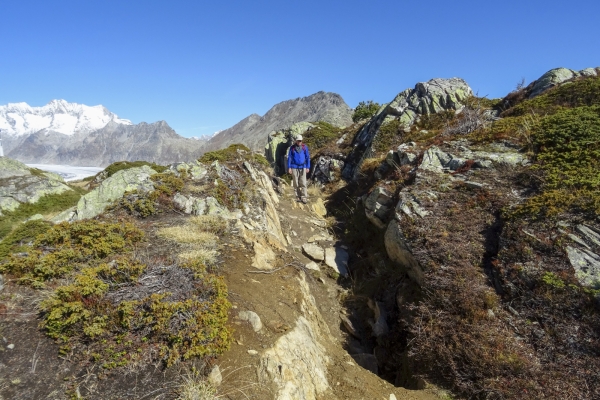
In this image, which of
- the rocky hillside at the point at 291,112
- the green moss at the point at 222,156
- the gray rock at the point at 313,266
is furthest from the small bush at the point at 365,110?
the rocky hillside at the point at 291,112

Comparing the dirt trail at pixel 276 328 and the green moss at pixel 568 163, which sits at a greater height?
the green moss at pixel 568 163

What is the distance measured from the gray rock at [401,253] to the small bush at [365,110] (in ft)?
87.5

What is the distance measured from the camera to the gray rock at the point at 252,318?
19.7 feet

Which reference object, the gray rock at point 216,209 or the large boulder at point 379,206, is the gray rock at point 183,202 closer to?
the gray rock at point 216,209

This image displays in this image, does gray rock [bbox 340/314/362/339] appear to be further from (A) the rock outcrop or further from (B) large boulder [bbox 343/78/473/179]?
(B) large boulder [bbox 343/78/473/179]

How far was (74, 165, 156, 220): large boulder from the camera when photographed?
35.9 ft

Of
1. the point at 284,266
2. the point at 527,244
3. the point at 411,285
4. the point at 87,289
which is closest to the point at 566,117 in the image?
the point at 527,244

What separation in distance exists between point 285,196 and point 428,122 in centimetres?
1192

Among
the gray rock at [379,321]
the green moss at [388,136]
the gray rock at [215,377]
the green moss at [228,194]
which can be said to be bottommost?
the gray rock at [379,321]

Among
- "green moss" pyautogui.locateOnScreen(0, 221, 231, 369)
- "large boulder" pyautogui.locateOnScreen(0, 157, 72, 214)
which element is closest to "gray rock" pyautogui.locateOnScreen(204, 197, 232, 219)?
"green moss" pyautogui.locateOnScreen(0, 221, 231, 369)

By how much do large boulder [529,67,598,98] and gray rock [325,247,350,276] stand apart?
677 inches

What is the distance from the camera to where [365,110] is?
35.6 metres

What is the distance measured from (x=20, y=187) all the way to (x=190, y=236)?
1604cm

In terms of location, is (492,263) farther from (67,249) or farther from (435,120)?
(435,120)
